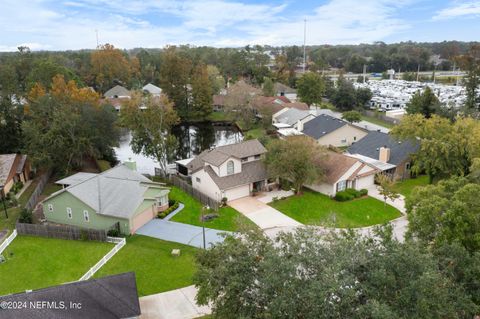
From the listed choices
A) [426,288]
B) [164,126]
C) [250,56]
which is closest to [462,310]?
[426,288]

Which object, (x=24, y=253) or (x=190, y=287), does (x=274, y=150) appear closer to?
(x=190, y=287)

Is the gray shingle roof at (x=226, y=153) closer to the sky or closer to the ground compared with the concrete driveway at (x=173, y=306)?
closer to the sky

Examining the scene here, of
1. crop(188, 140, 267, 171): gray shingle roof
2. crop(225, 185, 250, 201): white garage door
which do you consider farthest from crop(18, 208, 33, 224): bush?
crop(225, 185, 250, 201): white garage door

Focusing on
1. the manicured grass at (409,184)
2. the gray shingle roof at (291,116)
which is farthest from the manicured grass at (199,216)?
the gray shingle roof at (291,116)

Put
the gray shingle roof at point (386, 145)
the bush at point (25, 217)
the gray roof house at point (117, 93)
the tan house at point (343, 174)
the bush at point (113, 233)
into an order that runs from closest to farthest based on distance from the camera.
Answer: the bush at point (113, 233), the bush at point (25, 217), the tan house at point (343, 174), the gray shingle roof at point (386, 145), the gray roof house at point (117, 93)

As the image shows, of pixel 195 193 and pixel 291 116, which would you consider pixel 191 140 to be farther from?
pixel 195 193

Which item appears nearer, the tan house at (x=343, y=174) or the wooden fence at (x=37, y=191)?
the wooden fence at (x=37, y=191)

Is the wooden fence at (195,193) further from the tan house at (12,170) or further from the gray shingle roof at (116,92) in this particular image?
the gray shingle roof at (116,92)
